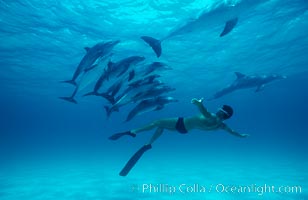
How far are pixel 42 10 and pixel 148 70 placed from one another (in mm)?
10897

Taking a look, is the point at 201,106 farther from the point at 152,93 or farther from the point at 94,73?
the point at 94,73

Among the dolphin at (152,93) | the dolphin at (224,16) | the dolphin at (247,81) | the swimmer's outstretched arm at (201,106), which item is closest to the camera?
the swimmer's outstretched arm at (201,106)

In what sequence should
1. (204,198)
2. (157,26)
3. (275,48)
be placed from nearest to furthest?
(204,198), (157,26), (275,48)

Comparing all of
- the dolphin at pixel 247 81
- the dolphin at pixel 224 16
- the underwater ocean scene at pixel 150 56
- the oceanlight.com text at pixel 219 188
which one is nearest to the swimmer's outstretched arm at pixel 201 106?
the underwater ocean scene at pixel 150 56

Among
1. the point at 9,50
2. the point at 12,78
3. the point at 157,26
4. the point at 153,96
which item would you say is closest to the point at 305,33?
the point at 157,26

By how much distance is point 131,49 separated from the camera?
23.9 meters

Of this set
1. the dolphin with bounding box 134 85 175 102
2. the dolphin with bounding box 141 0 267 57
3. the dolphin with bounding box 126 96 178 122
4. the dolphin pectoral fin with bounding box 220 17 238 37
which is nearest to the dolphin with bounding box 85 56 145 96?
the dolphin with bounding box 134 85 175 102

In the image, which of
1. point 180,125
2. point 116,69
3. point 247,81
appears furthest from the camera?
point 247,81

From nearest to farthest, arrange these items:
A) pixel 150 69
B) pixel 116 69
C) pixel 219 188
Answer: pixel 116 69 < pixel 150 69 < pixel 219 188

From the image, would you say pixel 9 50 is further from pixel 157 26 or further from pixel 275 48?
pixel 275 48

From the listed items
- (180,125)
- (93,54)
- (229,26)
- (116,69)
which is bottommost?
(180,125)

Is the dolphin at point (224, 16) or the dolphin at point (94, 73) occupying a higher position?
the dolphin at point (224, 16)

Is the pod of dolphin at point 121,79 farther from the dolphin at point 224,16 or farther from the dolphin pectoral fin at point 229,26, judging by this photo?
the dolphin pectoral fin at point 229,26

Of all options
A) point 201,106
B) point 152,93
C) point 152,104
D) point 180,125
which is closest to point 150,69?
point 152,93
